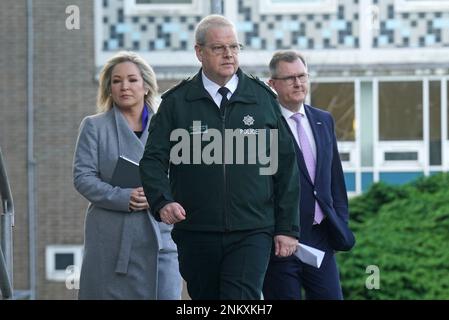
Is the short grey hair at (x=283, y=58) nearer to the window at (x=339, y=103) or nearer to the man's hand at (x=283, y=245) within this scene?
the man's hand at (x=283, y=245)

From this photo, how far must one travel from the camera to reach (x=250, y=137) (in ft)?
21.1

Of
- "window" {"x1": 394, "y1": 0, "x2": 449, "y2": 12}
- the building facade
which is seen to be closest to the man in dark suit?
the building facade

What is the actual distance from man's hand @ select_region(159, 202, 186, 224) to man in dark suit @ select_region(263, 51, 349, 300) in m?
1.08

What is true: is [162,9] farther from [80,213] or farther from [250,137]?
[250,137]

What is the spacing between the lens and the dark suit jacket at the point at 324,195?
731 cm

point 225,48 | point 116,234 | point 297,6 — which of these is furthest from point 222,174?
point 297,6

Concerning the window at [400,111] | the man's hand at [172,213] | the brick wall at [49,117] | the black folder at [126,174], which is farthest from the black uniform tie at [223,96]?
the brick wall at [49,117]

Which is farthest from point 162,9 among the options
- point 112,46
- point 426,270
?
point 426,270

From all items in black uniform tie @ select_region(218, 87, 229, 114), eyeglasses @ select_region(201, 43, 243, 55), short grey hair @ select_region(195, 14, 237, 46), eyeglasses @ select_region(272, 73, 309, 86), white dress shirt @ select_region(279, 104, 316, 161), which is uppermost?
short grey hair @ select_region(195, 14, 237, 46)

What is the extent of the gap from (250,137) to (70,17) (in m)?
12.7

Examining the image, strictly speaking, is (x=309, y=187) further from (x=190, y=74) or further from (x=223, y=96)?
(x=190, y=74)

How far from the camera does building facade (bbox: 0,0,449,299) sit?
60.3ft

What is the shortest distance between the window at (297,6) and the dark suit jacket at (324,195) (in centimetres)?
1105

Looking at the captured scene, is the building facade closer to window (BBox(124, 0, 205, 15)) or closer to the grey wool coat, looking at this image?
window (BBox(124, 0, 205, 15))
